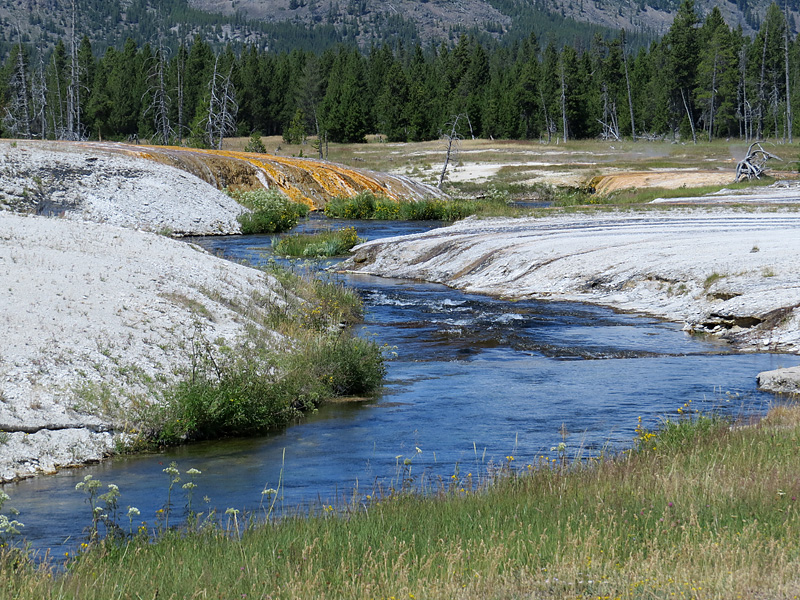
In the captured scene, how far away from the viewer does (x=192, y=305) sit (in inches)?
598

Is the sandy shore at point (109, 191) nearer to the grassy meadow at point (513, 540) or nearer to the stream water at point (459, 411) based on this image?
the stream water at point (459, 411)

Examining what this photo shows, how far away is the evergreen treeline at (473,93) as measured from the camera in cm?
11494

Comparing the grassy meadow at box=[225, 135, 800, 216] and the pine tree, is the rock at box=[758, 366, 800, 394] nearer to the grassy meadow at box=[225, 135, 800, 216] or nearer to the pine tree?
the grassy meadow at box=[225, 135, 800, 216]

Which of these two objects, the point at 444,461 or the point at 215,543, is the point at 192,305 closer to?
the point at 444,461

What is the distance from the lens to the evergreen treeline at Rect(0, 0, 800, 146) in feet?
377

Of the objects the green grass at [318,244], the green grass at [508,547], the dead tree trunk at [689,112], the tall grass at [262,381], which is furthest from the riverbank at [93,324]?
the dead tree trunk at [689,112]

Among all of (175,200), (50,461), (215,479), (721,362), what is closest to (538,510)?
(215,479)

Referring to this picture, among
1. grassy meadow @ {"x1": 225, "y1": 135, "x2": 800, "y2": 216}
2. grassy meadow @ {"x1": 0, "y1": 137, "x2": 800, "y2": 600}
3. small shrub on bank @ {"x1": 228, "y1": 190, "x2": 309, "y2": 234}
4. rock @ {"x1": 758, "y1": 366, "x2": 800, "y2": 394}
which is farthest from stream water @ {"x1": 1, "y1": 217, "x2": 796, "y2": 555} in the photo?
grassy meadow @ {"x1": 225, "y1": 135, "x2": 800, "y2": 216}

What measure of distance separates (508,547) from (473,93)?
133808 mm

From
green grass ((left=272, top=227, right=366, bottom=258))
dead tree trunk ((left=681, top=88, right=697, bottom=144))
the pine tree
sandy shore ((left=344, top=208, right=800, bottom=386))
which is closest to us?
sandy shore ((left=344, top=208, right=800, bottom=386))

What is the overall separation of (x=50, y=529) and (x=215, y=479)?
194 cm

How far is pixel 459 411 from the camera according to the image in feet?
40.4

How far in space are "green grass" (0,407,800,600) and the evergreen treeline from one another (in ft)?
342

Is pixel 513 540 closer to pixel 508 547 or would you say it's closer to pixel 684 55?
pixel 508 547
